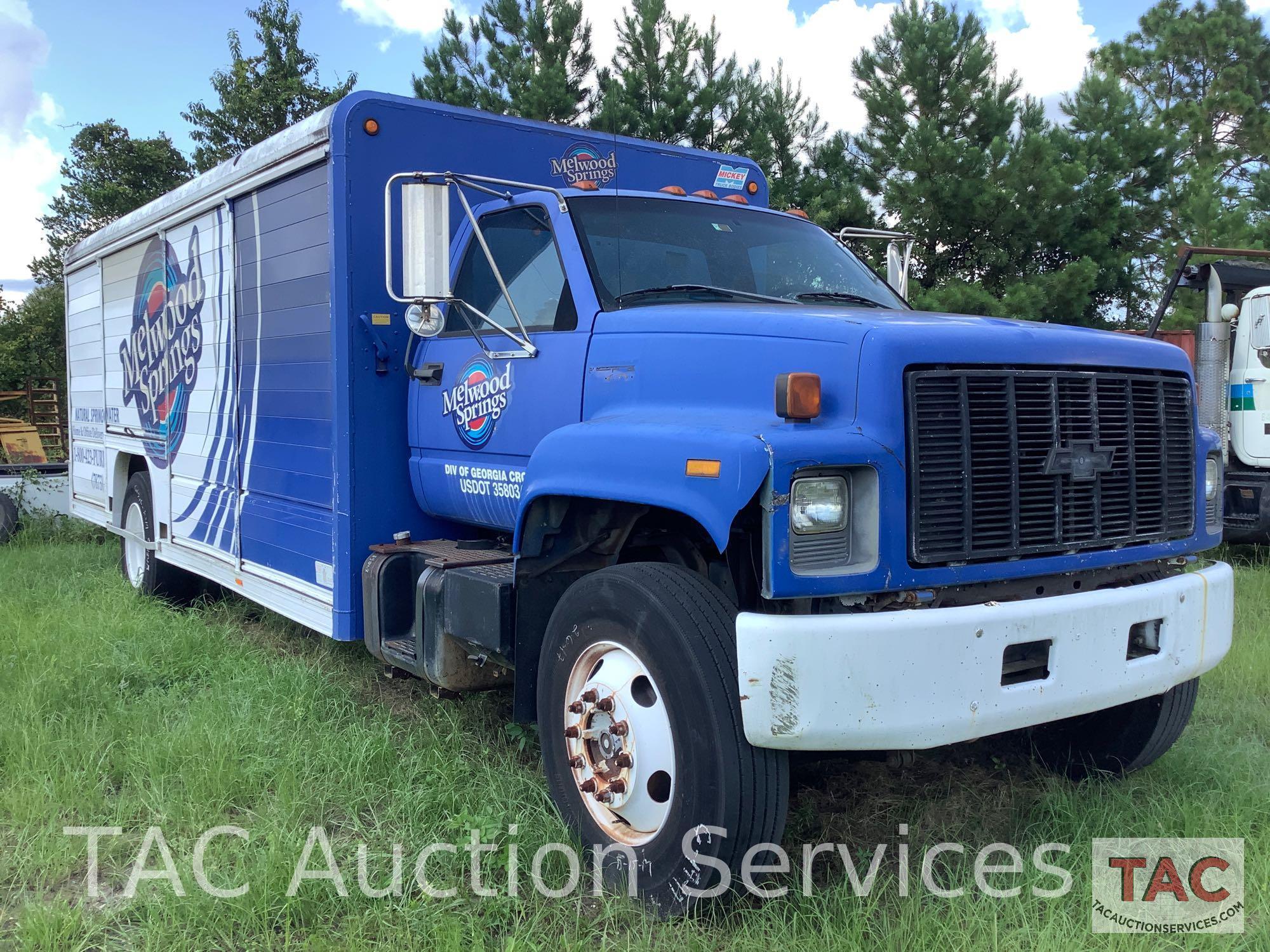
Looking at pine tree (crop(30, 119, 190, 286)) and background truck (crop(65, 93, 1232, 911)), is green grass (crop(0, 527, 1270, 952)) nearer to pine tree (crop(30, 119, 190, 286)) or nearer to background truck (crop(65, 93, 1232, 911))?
background truck (crop(65, 93, 1232, 911))

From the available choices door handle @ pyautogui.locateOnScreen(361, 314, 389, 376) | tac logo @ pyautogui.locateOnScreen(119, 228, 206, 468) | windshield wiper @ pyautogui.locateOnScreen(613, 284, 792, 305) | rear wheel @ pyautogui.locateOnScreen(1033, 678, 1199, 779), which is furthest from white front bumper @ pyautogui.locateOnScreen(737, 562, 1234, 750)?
tac logo @ pyautogui.locateOnScreen(119, 228, 206, 468)

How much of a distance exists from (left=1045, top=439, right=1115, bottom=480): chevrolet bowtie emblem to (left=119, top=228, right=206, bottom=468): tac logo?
502 cm

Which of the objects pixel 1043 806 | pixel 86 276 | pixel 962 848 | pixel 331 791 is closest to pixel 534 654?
pixel 331 791

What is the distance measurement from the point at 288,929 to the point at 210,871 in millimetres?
447

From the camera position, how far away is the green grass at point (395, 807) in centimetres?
307

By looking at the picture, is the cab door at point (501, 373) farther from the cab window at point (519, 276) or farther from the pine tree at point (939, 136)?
the pine tree at point (939, 136)

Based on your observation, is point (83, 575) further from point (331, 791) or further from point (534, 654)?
point (534, 654)

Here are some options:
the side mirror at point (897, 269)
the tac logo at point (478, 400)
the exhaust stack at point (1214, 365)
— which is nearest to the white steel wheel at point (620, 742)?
the tac logo at point (478, 400)

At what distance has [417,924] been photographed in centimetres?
309

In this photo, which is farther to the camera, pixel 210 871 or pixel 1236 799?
pixel 1236 799

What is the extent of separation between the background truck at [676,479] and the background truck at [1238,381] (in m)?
5.24

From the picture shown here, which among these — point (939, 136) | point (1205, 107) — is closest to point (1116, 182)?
point (939, 136)

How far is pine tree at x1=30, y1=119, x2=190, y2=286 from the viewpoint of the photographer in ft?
79.2

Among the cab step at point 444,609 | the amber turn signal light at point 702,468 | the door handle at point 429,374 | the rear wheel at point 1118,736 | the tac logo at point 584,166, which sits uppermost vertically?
the tac logo at point 584,166
